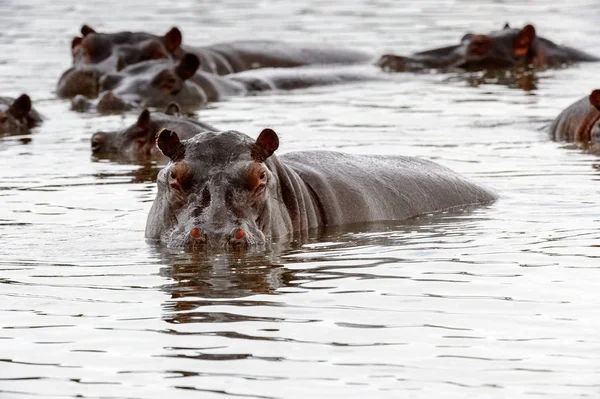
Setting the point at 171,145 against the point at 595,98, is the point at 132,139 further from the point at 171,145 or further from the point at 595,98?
the point at 171,145

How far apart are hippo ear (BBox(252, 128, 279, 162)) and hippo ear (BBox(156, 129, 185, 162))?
1.20 ft

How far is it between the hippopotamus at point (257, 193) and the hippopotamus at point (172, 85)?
7.50 m

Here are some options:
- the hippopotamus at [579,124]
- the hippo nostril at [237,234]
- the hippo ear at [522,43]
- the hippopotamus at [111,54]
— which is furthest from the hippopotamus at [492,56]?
the hippo nostril at [237,234]

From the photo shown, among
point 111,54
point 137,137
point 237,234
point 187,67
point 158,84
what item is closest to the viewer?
point 237,234

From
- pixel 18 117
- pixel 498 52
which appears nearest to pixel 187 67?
pixel 18 117

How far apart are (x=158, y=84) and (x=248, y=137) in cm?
943

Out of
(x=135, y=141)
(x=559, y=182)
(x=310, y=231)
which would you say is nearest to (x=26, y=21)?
(x=135, y=141)

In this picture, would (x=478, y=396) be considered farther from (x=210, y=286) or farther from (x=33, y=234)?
(x=33, y=234)

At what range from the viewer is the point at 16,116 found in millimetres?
15445

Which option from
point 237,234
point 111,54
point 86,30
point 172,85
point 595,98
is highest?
point 86,30

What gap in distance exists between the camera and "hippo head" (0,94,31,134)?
50.1 feet

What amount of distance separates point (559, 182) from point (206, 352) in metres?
5.74

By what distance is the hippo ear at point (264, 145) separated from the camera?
25.6ft

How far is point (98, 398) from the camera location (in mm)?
5109
